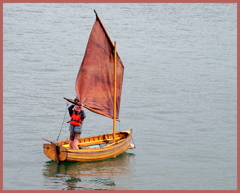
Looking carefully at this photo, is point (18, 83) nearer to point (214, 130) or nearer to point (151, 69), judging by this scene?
point (151, 69)

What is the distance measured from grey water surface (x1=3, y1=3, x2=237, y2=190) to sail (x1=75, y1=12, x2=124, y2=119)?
2766 mm

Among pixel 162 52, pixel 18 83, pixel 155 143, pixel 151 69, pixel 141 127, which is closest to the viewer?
pixel 155 143

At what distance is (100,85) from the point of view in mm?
23578

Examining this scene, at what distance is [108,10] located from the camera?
5731cm

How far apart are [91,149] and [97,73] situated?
3416 mm

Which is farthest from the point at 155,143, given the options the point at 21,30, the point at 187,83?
the point at 21,30

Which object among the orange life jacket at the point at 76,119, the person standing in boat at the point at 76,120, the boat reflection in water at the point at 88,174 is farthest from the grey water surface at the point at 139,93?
the orange life jacket at the point at 76,119

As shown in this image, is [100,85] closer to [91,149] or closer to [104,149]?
[104,149]

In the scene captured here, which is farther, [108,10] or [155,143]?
[108,10]

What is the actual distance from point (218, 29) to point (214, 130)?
26508mm

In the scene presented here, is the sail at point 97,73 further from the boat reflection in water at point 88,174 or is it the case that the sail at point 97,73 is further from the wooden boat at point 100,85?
the boat reflection in water at point 88,174

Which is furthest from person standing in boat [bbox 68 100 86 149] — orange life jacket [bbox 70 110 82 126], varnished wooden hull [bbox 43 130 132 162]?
varnished wooden hull [bbox 43 130 132 162]

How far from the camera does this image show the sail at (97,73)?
23.1 meters

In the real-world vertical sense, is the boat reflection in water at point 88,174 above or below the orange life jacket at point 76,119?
below
